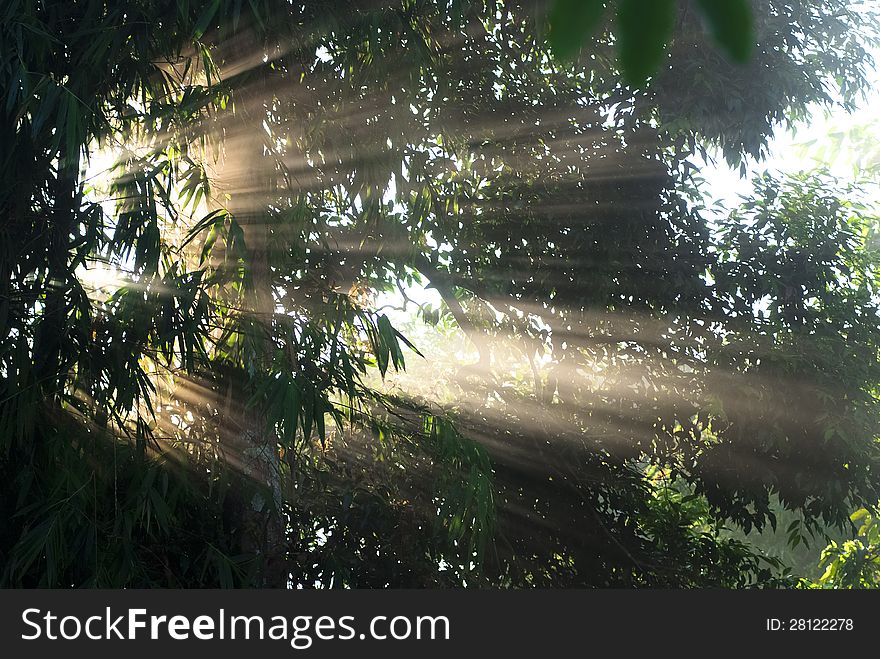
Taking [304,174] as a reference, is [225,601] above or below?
below

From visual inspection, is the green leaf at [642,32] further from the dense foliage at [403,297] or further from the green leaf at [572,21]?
the dense foliage at [403,297]

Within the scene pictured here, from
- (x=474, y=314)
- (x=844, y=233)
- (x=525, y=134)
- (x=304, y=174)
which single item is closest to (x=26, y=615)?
(x=304, y=174)

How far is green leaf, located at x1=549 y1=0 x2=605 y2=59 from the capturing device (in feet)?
1.94

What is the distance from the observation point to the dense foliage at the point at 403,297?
9.87 feet

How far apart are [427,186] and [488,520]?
5.72ft

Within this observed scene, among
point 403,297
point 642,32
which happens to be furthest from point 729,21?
point 403,297

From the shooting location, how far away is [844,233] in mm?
4590

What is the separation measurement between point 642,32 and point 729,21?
0.06 metres

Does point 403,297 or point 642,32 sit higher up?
point 403,297

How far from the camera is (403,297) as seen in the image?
4.79m

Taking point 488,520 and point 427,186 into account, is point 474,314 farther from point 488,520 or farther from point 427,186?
point 488,520

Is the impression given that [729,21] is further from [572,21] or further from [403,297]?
[403,297]

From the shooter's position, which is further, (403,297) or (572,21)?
(403,297)

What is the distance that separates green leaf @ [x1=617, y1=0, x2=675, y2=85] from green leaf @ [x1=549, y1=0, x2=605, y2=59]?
25 millimetres
